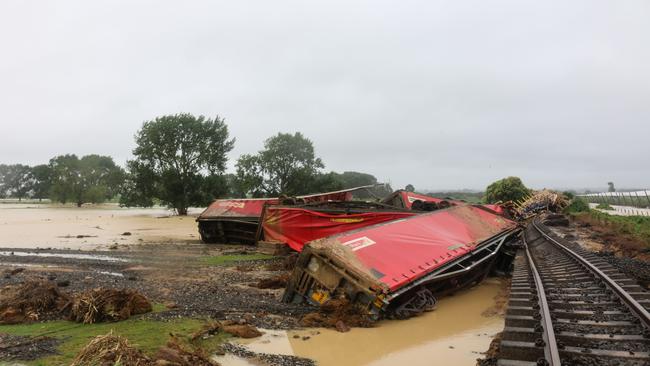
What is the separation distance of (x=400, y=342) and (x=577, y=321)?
203 centimetres

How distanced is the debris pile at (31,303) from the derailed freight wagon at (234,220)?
10047mm

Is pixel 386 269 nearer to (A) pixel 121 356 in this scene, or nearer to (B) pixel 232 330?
(B) pixel 232 330

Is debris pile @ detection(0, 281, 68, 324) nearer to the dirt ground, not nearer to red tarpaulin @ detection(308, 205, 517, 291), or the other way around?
red tarpaulin @ detection(308, 205, 517, 291)

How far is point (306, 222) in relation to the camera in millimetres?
12656

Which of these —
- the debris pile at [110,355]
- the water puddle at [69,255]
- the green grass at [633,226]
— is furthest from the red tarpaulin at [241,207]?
the green grass at [633,226]

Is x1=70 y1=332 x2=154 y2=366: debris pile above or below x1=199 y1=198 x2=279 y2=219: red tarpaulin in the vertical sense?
below

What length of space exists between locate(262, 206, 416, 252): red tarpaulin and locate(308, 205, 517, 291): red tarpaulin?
5.86ft

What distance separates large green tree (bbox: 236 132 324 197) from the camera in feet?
181

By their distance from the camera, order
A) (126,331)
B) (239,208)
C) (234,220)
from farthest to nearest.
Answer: (239,208), (234,220), (126,331)

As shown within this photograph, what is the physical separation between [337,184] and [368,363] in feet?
180

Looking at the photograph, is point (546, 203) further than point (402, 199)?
Yes

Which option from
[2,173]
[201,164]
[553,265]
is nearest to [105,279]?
[553,265]

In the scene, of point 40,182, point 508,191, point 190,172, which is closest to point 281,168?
point 190,172

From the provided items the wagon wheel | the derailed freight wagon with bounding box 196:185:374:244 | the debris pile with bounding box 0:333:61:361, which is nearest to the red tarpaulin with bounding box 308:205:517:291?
the wagon wheel
